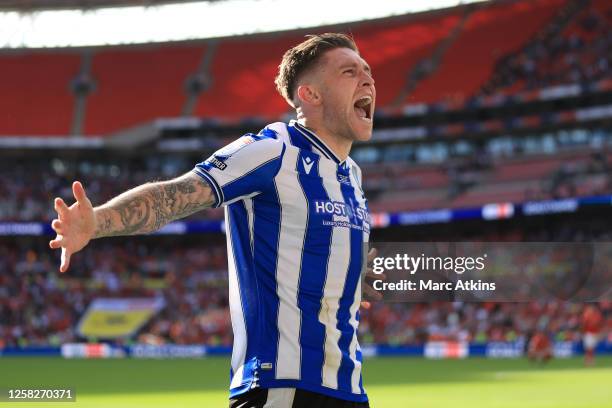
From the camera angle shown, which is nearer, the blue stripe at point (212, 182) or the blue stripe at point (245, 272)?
the blue stripe at point (212, 182)

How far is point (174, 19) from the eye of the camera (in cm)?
4672

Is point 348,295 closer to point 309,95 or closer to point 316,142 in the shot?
point 316,142

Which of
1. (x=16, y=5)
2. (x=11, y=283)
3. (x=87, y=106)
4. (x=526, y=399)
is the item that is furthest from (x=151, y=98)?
(x=526, y=399)

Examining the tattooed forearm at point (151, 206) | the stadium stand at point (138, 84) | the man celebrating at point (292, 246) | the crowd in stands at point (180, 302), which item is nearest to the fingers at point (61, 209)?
the tattooed forearm at point (151, 206)

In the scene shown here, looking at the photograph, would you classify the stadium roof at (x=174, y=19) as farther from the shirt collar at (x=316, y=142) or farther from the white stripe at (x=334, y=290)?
the white stripe at (x=334, y=290)

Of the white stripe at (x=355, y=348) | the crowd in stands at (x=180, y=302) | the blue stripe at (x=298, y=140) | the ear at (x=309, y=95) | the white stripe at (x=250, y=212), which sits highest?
the crowd in stands at (x=180, y=302)

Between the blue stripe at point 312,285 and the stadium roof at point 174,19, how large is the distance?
4288 cm

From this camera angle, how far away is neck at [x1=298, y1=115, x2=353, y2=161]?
399 cm

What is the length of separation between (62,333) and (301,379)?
36.3 meters

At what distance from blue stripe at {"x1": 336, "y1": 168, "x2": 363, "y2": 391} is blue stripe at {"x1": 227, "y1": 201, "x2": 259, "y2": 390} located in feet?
1.18

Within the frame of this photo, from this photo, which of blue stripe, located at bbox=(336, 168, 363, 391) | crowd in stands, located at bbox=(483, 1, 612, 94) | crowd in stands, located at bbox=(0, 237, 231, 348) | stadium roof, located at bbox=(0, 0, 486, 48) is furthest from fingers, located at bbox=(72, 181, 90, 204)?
stadium roof, located at bbox=(0, 0, 486, 48)

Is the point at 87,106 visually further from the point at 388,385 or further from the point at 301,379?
the point at 301,379

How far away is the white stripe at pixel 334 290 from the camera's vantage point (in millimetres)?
3699

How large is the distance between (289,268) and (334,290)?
0.74 feet
